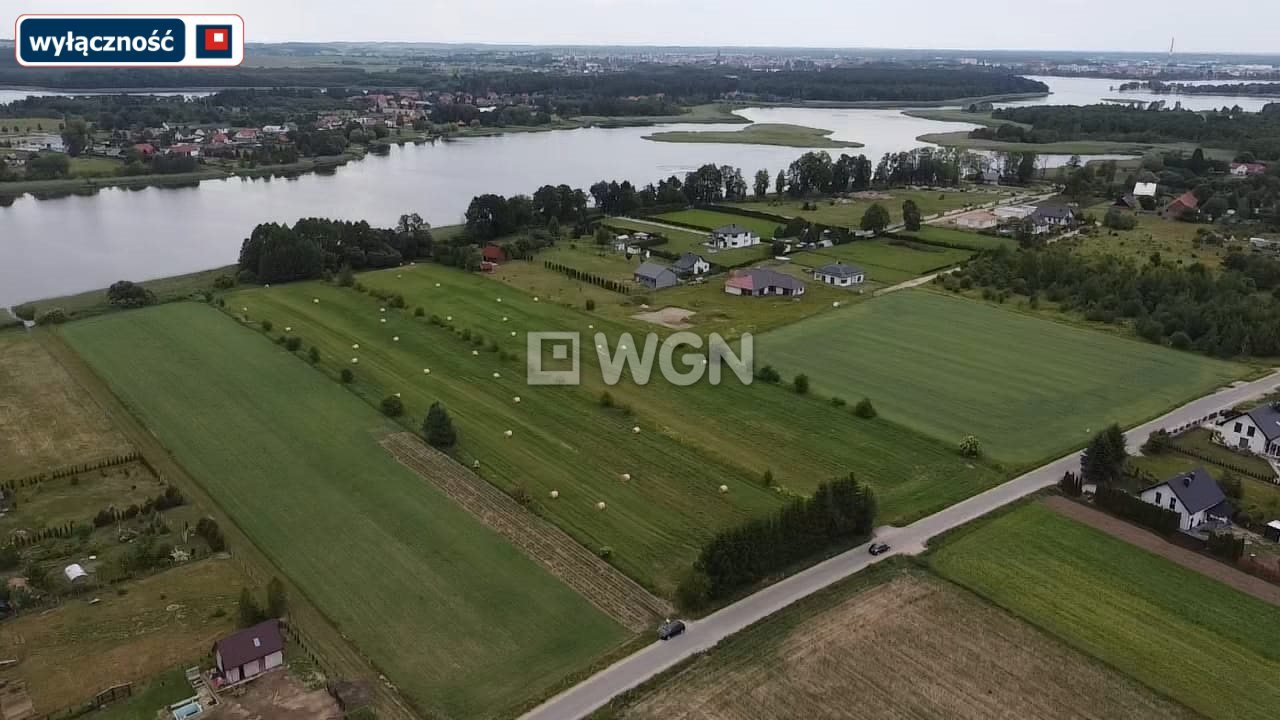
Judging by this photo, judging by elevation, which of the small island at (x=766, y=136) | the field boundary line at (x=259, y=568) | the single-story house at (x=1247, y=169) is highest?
the small island at (x=766, y=136)

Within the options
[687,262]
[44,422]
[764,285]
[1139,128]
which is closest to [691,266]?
[687,262]

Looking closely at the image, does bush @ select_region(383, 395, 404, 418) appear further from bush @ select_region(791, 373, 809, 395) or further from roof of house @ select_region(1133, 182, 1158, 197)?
roof of house @ select_region(1133, 182, 1158, 197)

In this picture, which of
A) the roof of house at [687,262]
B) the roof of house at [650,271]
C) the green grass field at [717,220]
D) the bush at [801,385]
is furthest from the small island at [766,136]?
the bush at [801,385]

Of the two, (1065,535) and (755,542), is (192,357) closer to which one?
(755,542)

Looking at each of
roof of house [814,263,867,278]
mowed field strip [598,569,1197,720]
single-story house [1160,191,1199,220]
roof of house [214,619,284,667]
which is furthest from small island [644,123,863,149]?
roof of house [214,619,284,667]

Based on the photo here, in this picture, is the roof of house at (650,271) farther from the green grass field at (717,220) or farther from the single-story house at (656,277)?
the green grass field at (717,220)

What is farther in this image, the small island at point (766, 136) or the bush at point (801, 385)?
the small island at point (766, 136)
